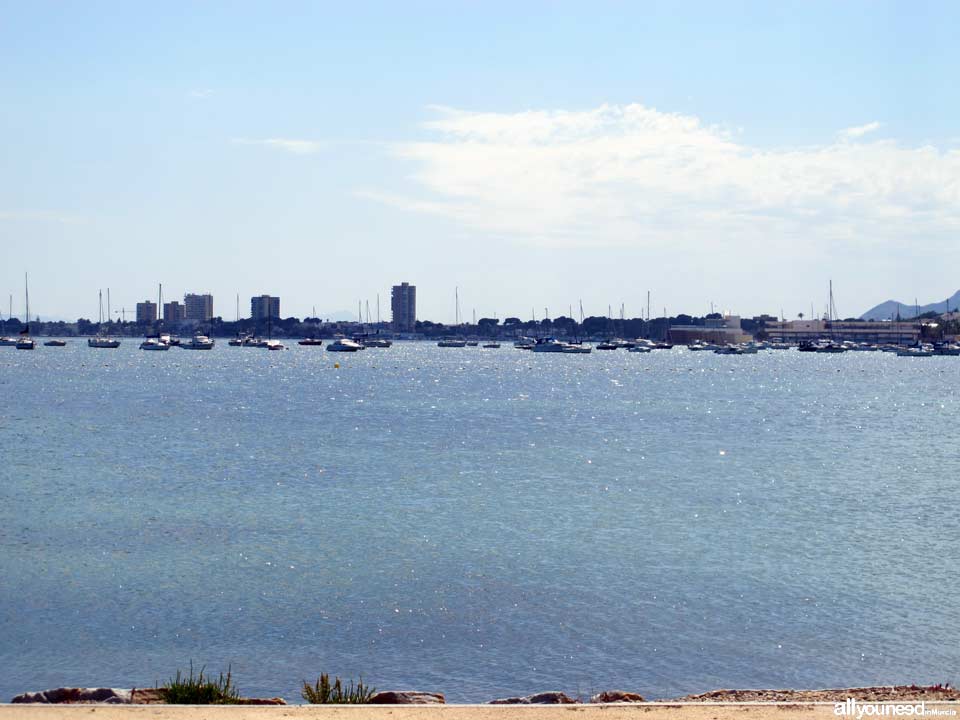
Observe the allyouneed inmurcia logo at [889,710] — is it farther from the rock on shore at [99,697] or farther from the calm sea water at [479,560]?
the rock on shore at [99,697]

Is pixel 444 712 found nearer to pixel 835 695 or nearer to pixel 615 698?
pixel 615 698

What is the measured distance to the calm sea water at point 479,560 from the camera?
65.9 ft

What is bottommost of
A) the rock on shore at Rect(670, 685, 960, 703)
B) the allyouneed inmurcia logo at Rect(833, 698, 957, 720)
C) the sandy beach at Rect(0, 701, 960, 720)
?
the rock on shore at Rect(670, 685, 960, 703)

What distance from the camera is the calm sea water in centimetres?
2008

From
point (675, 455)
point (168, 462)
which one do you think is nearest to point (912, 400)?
point (675, 455)

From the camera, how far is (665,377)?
162m

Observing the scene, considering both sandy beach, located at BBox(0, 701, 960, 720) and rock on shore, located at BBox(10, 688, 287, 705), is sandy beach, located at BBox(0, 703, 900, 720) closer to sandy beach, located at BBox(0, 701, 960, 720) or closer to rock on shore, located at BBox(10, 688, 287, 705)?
sandy beach, located at BBox(0, 701, 960, 720)

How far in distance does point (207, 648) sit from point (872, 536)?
Answer: 20.4 meters

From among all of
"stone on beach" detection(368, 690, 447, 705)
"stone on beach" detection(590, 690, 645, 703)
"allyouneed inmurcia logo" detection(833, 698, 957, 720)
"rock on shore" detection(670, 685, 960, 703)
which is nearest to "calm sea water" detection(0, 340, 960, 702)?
"rock on shore" detection(670, 685, 960, 703)

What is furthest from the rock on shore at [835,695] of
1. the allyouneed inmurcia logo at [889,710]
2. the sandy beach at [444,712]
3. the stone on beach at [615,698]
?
the sandy beach at [444,712]

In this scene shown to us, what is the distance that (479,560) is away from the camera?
28078 millimetres

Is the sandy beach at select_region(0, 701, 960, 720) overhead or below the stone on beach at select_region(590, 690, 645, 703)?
overhead

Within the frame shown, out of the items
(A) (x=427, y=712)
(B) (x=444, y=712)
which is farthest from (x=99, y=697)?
(B) (x=444, y=712)

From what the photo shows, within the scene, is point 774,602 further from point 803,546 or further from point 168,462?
point 168,462
